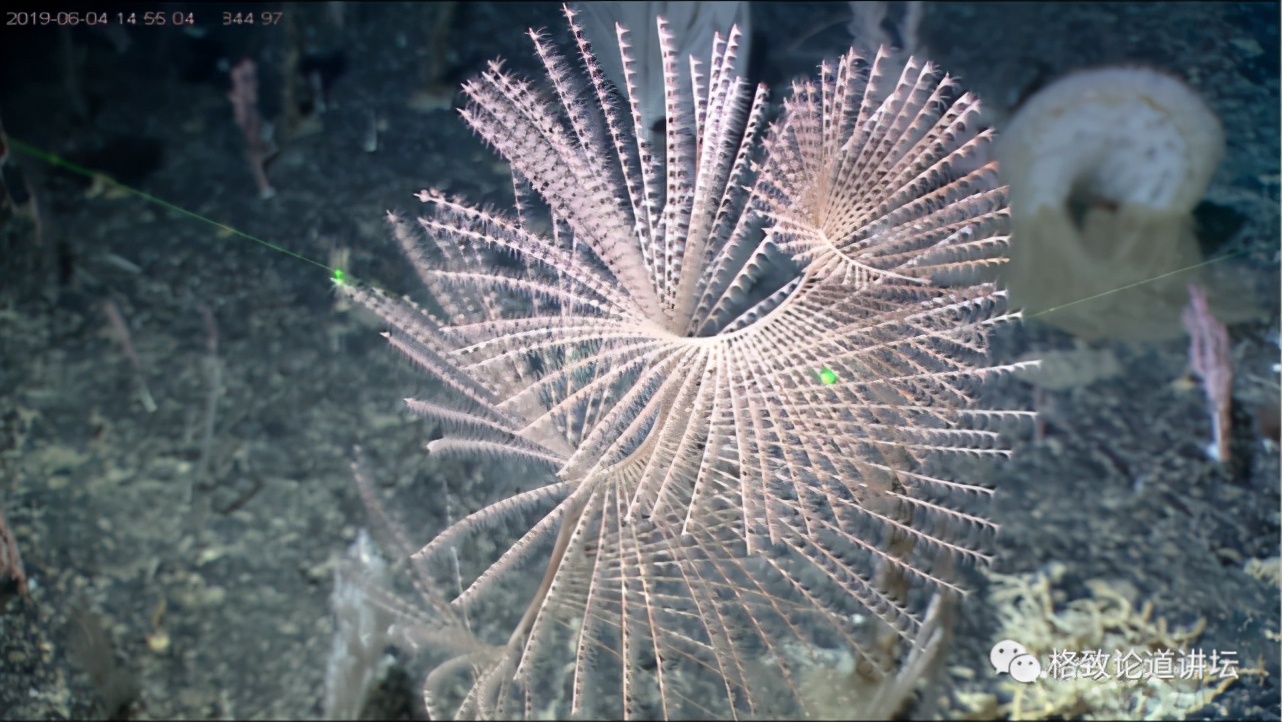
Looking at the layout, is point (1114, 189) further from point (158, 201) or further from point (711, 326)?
point (158, 201)

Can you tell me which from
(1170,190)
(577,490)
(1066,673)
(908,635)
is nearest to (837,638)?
(908,635)

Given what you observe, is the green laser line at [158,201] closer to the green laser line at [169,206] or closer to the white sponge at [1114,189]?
the green laser line at [169,206]

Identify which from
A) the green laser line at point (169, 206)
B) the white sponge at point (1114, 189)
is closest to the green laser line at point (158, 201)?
the green laser line at point (169, 206)

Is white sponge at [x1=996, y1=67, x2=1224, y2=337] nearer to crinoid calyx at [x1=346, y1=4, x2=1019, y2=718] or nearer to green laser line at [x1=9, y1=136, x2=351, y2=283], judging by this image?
crinoid calyx at [x1=346, y1=4, x2=1019, y2=718]

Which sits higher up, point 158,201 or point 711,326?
point 158,201

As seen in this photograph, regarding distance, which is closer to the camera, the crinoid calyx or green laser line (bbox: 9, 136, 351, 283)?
the crinoid calyx

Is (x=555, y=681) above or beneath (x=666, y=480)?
beneath

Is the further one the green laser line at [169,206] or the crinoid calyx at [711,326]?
the green laser line at [169,206]

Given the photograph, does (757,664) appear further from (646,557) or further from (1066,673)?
(1066,673)

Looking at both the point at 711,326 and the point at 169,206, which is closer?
the point at 711,326

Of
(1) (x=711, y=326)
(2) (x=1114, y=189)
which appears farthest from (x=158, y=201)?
(2) (x=1114, y=189)

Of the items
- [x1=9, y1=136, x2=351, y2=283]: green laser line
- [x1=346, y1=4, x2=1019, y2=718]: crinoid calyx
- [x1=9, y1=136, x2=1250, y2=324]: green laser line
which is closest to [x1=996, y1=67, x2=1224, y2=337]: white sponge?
[x1=9, y1=136, x2=1250, y2=324]: green laser line
